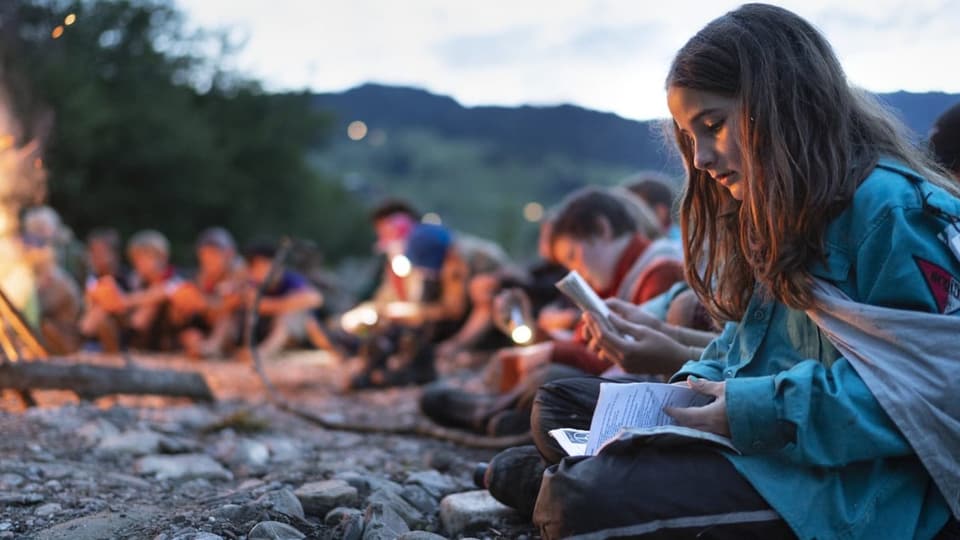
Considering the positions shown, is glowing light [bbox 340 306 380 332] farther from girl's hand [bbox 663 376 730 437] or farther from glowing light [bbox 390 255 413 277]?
girl's hand [bbox 663 376 730 437]

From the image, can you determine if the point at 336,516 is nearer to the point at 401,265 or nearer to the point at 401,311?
the point at 401,311

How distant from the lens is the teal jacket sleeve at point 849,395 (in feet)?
6.31

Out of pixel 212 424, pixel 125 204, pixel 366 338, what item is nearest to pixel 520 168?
pixel 125 204

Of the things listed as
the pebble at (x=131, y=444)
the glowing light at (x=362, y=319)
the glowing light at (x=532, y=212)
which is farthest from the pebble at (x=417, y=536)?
the glowing light at (x=532, y=212)

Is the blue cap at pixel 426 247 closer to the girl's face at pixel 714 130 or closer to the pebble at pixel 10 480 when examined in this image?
the pebble at pixel 10 480

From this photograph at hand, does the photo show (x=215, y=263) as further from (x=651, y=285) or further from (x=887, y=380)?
→ (x=887, y=380)

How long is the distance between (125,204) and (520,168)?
2203cm

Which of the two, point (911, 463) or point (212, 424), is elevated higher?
point (911, 463)

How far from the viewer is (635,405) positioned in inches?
88.7

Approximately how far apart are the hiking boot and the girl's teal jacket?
86 centimetres

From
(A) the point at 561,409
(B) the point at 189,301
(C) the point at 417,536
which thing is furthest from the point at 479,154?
(C) the point at 417,536

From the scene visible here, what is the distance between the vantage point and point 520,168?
3619cm

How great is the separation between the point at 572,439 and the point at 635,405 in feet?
0.75

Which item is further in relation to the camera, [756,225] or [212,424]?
[212,424]
